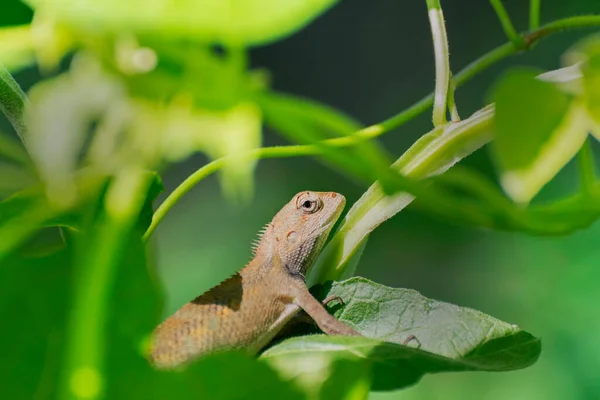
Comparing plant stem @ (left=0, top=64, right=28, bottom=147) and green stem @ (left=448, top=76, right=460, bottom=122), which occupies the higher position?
plant stem @ (left=0, top=64, right=28, bottom=147)

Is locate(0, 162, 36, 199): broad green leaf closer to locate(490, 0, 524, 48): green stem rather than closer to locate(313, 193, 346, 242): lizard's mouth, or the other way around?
locate(490, 0, 524, 48): green stem

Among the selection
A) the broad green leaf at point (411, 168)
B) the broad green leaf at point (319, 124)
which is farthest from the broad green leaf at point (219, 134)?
the broad green leaf at point (411, 168)

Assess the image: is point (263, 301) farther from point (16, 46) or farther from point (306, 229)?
point (16, 46)

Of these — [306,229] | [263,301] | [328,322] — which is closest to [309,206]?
[306,229]

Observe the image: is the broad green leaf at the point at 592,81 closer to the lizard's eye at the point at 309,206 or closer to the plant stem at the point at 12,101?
the plant stem at the point at 12,101

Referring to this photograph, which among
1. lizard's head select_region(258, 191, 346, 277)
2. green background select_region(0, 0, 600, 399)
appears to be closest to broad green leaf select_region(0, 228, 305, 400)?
lizard's head select_region(258, 191, 346, 277)

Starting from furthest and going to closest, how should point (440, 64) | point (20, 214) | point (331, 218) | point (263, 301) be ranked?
1. point (331, 218)
2. point (263, 301)
3. point (440, 64)
4. point (20, 214)
